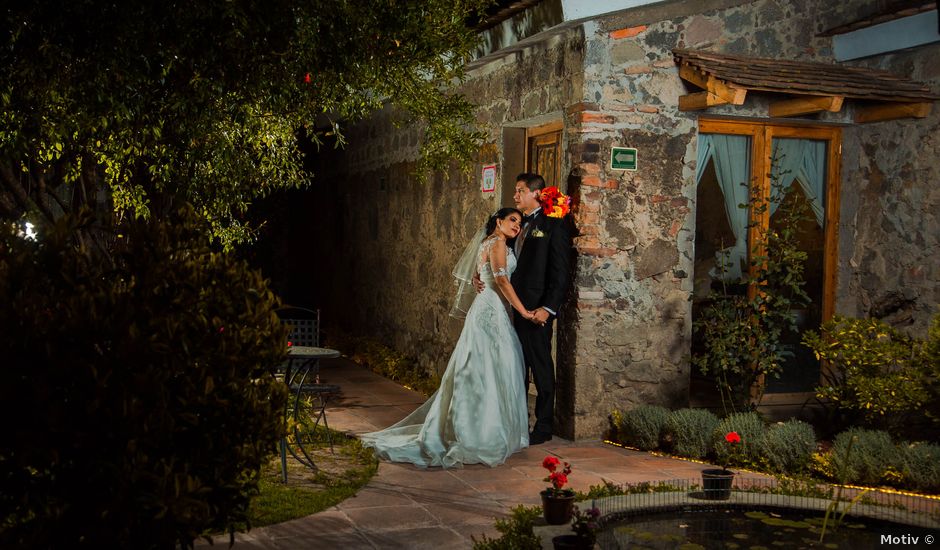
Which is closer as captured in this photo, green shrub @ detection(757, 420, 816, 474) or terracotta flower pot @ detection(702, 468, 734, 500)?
terracotta flower pot @ detection(702, 468, 734, 500)

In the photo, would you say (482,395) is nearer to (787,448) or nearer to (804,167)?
(787,448)

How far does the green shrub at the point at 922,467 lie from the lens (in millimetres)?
5922

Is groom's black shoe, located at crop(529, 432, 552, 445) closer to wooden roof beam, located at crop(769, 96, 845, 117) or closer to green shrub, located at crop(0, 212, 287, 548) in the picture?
wooden roof beam, located at crop(769, 96, 845, 117)

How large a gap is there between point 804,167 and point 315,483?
15.9ft

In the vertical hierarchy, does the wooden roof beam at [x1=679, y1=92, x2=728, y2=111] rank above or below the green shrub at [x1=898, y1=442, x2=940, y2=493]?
above

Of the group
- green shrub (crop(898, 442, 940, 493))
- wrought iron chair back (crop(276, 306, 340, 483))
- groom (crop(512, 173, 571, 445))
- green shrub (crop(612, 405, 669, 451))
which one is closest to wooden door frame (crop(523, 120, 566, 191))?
groom (crop(512, 173, 571, 445))

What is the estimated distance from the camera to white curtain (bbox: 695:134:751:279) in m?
7.79

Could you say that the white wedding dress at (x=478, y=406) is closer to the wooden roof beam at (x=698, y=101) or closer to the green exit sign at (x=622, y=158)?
the green exit sign at (x=622, y=158)

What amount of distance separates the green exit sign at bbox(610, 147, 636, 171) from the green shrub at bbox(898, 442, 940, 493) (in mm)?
2769

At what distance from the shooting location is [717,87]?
7.03 metres

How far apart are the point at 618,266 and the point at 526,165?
1739mm

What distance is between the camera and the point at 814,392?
26.7ft

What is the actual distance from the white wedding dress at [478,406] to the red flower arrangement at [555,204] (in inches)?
19.2

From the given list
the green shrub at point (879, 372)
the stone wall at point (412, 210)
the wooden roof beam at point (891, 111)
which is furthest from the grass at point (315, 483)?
the wooden roof beam at point (891, 111)
